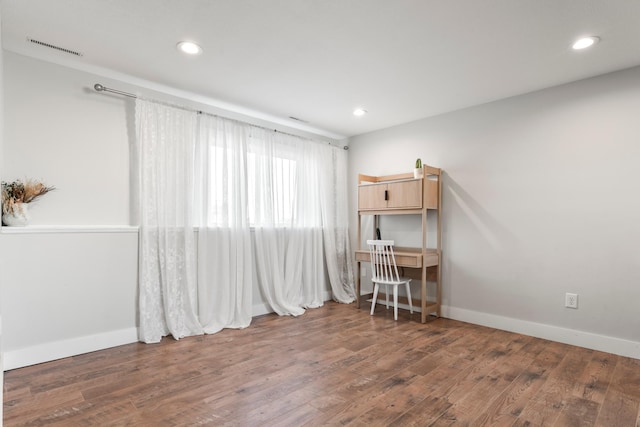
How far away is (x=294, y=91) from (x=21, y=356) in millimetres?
3069

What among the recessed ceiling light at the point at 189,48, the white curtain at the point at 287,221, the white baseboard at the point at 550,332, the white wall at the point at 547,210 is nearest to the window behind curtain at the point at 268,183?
the white curtain at the point at 287,221

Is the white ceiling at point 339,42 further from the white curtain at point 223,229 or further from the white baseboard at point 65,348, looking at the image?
the white baseboard at point 65,348

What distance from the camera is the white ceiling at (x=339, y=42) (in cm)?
222

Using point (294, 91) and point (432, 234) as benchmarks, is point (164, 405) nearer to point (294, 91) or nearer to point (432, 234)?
point (294, 91)

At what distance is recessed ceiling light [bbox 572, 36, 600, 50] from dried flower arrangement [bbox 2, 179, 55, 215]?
4108mm

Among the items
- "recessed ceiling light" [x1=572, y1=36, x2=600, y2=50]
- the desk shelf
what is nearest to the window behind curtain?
the desk shelf

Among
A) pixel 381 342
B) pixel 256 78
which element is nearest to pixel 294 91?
pixel 256 78

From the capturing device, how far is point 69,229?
2832 mm

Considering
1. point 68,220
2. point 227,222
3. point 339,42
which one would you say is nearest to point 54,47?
point 68,220

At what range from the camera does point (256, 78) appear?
3211 mm

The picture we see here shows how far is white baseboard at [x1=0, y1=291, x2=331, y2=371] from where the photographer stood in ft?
8.44

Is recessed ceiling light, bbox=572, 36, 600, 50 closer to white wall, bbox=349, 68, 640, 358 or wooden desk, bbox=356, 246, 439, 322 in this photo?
white wall, bbox=349, 68, 640, 358

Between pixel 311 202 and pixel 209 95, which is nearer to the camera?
pixel 209 95

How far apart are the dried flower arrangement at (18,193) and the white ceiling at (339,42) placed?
100 cm
